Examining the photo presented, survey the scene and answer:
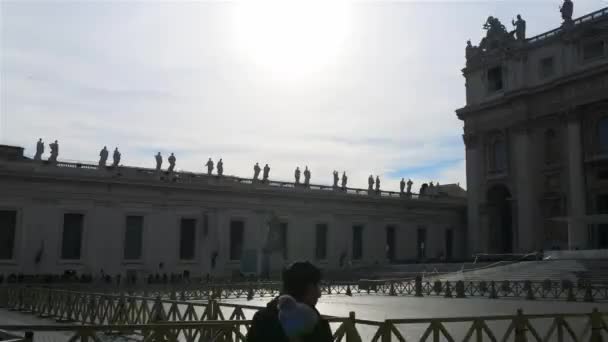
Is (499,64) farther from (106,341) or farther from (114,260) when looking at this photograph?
(106,341)

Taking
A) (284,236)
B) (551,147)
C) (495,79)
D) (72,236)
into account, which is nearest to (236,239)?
(284,236)

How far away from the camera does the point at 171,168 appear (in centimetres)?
4994

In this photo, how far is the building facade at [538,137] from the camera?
46750 mm

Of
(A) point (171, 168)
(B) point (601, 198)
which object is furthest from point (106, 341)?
(B) point (601, 198)

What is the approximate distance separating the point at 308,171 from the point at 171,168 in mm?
13540

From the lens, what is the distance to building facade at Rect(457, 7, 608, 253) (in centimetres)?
4675

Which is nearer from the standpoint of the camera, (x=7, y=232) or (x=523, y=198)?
(x=7, y=232)

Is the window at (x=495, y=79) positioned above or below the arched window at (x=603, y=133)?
above

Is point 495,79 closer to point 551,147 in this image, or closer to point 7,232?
point 551,147

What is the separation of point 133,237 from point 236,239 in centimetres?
881

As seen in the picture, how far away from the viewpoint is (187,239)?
49.9 metres

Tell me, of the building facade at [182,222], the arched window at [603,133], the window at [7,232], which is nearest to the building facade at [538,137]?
the arched window at [603,133]

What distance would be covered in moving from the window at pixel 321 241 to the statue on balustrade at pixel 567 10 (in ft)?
89.7

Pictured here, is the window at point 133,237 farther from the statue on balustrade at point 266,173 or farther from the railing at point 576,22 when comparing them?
the railing at point 576,22
